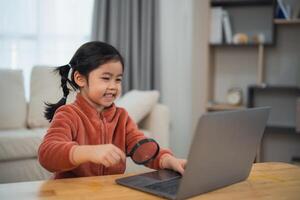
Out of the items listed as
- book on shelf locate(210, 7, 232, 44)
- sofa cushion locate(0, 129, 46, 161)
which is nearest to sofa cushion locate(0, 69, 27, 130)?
sofa cushion locate(0, 129, 46, 161)

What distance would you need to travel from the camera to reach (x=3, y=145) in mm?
2828

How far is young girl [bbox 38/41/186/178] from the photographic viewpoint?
129 centimetres

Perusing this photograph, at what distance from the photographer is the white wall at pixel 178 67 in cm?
414

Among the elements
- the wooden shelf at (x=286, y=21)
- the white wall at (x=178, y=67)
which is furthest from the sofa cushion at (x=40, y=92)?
the wooden shelf at (x=286, y=21)

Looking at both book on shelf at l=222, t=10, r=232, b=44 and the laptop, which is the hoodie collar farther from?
book on shelf at l=222, t=10, r=232, b=44

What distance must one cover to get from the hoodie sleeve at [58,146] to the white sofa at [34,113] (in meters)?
1.65

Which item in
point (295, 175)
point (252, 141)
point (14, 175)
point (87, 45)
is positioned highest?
point (87, 45)

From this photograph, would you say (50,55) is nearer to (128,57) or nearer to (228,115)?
(128,57)

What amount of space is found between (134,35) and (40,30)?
2.61 feet

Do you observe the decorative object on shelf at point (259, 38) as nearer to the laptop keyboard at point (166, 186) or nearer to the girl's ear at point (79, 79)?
the girl's ear at point (79, 79)

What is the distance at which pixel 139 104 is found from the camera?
3232 mm

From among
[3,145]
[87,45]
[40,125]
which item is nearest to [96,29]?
[40,125]

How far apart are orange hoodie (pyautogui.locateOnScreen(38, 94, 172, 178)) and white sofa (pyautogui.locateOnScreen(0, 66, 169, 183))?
1.54 meters

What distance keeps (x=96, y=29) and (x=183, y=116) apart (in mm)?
1102
